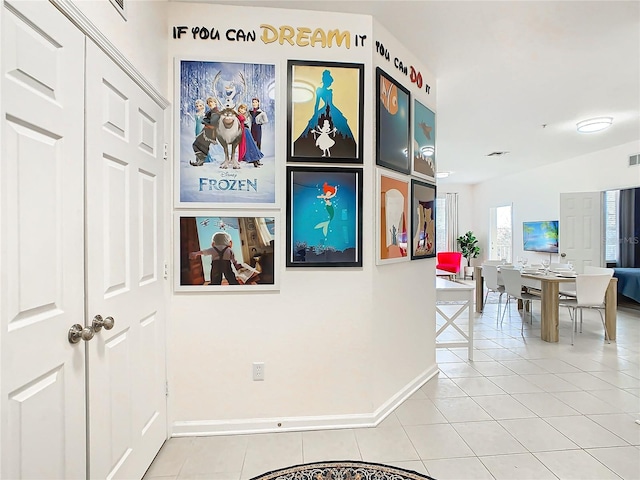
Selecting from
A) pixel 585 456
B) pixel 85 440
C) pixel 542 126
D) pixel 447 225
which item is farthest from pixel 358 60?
pixel 447 225

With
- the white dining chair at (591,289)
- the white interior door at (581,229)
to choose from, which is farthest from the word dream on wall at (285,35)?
the white interior door at (581,229)

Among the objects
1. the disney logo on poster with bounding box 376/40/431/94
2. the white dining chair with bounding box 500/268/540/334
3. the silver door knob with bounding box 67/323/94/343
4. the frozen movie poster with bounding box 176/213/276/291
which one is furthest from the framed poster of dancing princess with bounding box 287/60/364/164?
the white dining chair with bounding box 500/268/540/334

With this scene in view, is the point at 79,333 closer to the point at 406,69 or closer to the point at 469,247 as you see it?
the point at 406,69

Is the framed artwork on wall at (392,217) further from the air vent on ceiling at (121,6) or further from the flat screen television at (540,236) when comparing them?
the flat screen television at (540,236)

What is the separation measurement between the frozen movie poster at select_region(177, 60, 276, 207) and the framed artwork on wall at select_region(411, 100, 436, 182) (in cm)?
123

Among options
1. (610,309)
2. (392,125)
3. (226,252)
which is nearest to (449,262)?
Answer: (610,309)

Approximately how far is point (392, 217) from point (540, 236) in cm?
660

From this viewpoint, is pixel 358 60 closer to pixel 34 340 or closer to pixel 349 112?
pixel 349 112

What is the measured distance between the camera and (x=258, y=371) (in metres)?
2.28

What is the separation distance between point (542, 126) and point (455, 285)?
9.07 ft

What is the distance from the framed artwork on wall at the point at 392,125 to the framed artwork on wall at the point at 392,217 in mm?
102

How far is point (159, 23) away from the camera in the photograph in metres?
2.05

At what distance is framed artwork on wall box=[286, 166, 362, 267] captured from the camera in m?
2.28

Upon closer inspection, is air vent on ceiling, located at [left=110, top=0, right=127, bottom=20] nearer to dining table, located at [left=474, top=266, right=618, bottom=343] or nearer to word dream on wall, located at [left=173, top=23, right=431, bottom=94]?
word dream on wall, located at [left=173, top=23, right=431, bottom=94]
